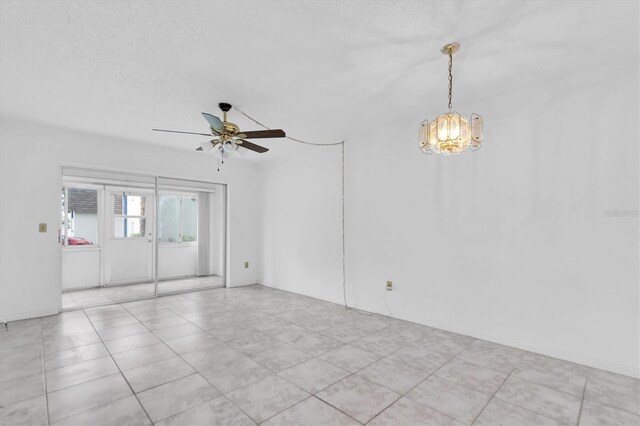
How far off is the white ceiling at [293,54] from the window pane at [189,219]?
3.98 m

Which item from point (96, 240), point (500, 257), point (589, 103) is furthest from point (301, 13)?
point (96, 240)

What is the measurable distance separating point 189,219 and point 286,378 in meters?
6.11

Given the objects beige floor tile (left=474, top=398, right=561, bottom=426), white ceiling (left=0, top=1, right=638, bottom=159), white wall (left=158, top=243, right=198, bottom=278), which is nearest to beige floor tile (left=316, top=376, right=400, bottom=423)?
beige floor tile (left=474, top=398, right=561, bottom=426)

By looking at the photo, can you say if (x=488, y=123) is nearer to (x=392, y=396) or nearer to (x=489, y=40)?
(x=489, y=40)

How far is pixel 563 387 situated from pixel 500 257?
1247 mm

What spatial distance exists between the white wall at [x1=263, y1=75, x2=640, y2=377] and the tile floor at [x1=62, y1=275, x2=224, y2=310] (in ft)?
11.9

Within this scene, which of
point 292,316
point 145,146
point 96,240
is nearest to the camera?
point 292,316

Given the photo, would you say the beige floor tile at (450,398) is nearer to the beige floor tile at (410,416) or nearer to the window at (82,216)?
the beige floor tile at (410,416)

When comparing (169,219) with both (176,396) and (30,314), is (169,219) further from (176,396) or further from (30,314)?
(176,396)

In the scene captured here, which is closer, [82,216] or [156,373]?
[156,373]

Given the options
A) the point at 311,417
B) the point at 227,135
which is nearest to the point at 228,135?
the point at 227,135

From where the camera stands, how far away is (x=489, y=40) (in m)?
2.31

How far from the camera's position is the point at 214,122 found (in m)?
2.98

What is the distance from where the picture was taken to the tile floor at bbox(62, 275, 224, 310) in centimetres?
513
